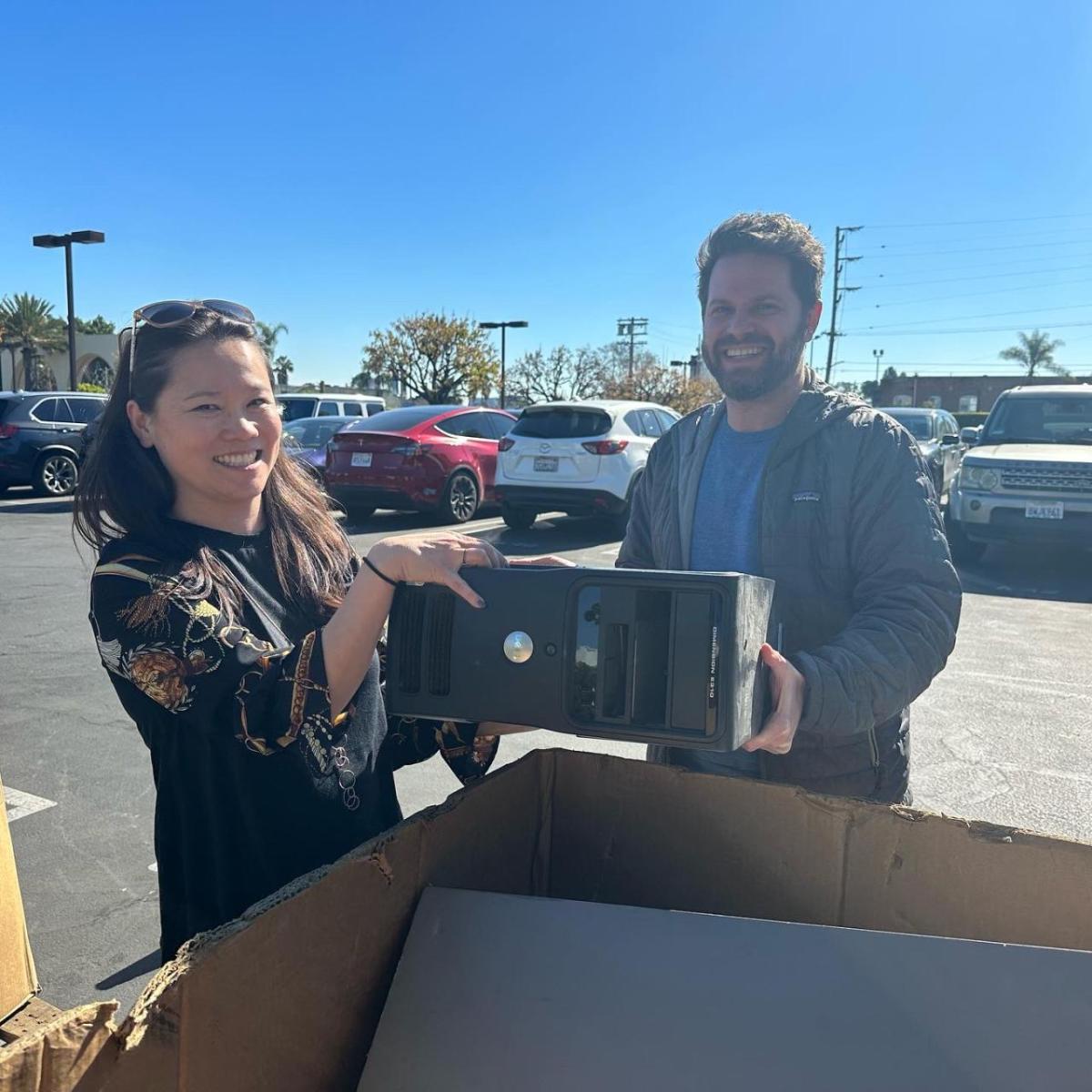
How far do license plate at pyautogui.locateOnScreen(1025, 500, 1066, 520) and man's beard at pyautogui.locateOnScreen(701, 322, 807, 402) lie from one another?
23.9ft

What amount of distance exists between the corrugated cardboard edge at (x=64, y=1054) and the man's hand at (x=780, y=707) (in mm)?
794

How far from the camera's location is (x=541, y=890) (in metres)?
1.26

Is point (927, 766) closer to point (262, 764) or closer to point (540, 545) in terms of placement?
point (262, 764)

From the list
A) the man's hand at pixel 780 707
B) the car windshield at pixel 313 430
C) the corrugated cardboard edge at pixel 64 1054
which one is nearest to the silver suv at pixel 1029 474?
the man's hand at pixel 780 707

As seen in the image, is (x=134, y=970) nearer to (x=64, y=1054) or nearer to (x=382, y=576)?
(x=382, y=576)

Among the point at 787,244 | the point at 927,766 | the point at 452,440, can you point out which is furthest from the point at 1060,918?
the point at 452,440

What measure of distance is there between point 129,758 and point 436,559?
11.0 ft

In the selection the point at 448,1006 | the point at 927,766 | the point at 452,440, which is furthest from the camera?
the point at 452,440

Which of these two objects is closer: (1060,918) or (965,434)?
(1060,918)

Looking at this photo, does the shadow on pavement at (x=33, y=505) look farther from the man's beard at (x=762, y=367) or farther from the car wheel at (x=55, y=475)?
the man's beard at (x=762, y=367)

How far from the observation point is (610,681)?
1045mm

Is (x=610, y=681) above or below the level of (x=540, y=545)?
above

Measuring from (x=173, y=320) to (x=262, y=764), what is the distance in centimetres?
72

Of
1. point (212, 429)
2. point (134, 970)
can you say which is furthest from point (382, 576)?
point (134, 970)
